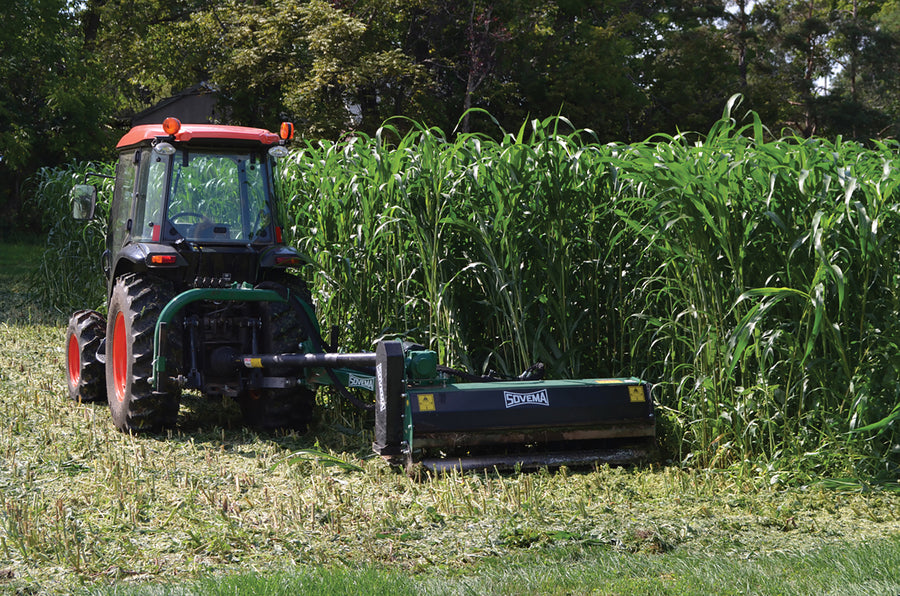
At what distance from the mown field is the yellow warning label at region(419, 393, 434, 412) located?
39 cm

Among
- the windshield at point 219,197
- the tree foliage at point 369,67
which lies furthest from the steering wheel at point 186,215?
the tree foliage at point 369,67

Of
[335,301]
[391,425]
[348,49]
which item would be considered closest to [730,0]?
[348,49]

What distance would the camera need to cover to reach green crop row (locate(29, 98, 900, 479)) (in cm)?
489

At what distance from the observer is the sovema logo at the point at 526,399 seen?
5.30m

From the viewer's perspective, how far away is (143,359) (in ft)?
19.5

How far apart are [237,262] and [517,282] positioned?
6.32 ft

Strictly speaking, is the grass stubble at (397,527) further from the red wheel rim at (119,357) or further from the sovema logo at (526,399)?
the red wheel rim at (119,357)

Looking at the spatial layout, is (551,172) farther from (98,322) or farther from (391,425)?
(98,322)

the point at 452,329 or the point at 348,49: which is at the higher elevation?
the point at 348,49

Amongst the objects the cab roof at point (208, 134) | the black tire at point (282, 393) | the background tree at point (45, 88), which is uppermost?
the background tree at point (45, 88)

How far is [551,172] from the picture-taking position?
19.2 feet

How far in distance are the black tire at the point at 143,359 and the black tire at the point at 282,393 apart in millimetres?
552

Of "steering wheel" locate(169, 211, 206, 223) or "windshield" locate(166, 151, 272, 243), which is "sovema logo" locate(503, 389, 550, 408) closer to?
"windshield" locate(166, 151, 272, 243)

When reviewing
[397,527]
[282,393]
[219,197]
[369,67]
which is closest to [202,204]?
[219,197]
